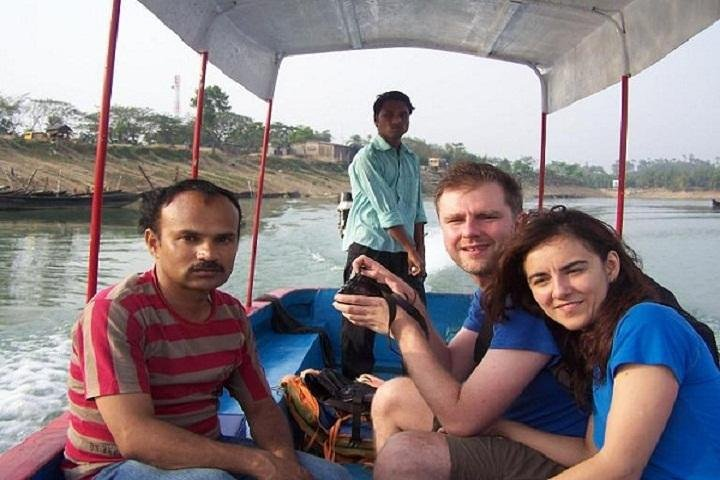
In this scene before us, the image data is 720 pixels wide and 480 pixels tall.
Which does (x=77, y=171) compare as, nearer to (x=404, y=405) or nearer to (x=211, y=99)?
(x=211, y=99)

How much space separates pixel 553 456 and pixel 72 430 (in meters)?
1.16

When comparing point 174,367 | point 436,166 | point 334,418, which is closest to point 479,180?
point 174,367

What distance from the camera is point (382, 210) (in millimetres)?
3508

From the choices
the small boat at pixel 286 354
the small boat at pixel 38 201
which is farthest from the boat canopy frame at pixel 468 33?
the small boat at pixel 38 201

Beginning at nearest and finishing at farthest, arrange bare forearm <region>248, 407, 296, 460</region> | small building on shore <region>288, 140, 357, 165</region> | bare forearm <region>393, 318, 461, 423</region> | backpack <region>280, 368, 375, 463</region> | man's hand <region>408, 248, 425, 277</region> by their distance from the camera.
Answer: bare forearm <region>393, 318, 461, 423</region>
bare forearm <region>248, 407, 296, 460</region>
backpack <region>280, 368, 375, 463</region>
man's hand <region>408, 248, 425, 277</region>
small building on shore <region>288, 140, 357, 165</region>

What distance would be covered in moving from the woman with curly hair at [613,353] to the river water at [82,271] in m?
0.75

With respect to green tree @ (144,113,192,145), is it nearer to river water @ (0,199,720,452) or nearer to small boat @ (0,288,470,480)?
river water @ (0,199,720,452)

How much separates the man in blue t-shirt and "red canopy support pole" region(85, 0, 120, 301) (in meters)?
0.84

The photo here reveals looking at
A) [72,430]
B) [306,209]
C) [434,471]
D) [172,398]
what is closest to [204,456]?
[172,398]

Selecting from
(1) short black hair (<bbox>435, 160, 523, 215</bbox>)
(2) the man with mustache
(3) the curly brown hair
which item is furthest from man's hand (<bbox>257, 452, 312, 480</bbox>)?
(1) short black hair (<bbox>435, 160, 523, 215</bbox>)

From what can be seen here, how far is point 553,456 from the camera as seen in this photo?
164 centimetres

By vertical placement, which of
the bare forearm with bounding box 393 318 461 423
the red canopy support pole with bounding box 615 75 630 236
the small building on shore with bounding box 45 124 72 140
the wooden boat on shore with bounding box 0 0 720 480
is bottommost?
the bare forearm with bounding box 393 318 461 423

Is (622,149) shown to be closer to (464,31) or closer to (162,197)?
(464,31)

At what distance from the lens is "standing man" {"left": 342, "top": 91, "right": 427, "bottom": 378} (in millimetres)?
3516
